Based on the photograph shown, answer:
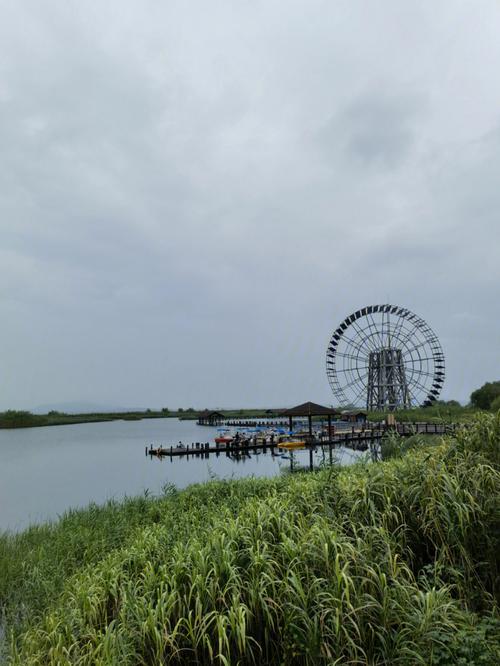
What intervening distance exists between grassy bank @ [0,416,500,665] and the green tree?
4062cm

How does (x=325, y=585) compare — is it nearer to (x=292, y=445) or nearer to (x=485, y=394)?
(x=292, y=445)

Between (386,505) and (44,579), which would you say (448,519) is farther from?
(44,579)

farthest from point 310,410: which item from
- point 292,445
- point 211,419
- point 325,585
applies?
point 211,419

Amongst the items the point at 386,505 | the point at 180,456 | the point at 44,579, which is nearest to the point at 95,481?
the point at 180,456

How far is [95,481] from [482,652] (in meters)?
21.1

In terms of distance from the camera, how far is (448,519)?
3734 millimetres

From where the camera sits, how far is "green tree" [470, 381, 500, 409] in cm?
4025

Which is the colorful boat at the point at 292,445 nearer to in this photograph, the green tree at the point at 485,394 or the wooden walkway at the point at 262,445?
the wooden walkway at the point at 262,445

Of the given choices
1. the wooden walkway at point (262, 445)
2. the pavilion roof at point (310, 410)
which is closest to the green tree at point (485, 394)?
the wooden walkway at point (262, 445)

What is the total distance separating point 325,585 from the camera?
3248mm

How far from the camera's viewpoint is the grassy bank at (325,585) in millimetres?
2902

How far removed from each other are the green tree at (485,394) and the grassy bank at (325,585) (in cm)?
4062

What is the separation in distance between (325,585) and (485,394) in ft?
147

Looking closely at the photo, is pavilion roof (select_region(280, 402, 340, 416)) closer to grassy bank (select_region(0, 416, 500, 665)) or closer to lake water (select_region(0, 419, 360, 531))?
lake water (select_region(0, 419, 360, 531))
